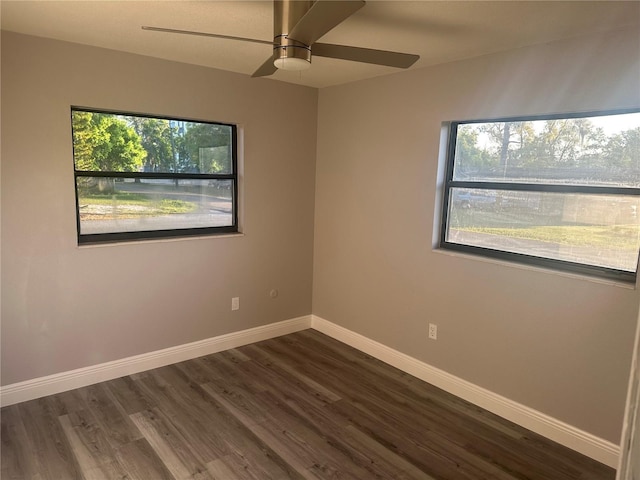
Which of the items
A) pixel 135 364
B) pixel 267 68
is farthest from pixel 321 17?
pixel 135 364

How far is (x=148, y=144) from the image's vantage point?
3.27 m

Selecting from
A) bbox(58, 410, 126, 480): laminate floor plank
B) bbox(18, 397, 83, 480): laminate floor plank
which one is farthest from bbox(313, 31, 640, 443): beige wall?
bbox(18, 397, 83, 480): laminate floor plank

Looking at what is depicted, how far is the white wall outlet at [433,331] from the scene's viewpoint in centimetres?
327

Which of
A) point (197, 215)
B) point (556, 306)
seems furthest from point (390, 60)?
point (197, 215)

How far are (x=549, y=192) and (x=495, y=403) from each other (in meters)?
1.46

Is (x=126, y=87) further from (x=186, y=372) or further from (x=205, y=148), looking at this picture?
(x=186, y=372)

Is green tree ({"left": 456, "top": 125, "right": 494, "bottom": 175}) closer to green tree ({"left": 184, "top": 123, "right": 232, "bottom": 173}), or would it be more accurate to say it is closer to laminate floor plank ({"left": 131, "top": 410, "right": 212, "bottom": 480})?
green tree ({"left": 184, "top": 123, "right": 232, "bottom": 173})

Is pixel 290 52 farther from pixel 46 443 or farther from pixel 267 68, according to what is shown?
pixel 46 443

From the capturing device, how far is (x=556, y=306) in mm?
2584

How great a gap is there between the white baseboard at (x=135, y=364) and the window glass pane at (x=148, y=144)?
145 centimetres

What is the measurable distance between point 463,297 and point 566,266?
0.71 meters

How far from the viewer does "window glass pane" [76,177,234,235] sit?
10.1 feet

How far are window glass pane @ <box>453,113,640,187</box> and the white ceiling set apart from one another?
500 millimetres

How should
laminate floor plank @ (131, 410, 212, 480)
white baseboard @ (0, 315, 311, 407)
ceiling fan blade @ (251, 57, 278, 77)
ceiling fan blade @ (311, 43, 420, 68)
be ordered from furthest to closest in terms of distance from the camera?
white baseboard @ (0, 315, 311, 407)
laminate floor plank @ (131, 410, 212, 480)
ceiling fan blade @ (251, 57, 278, 77)
ceiling fan blade @ (311, 43, 420, 68)
